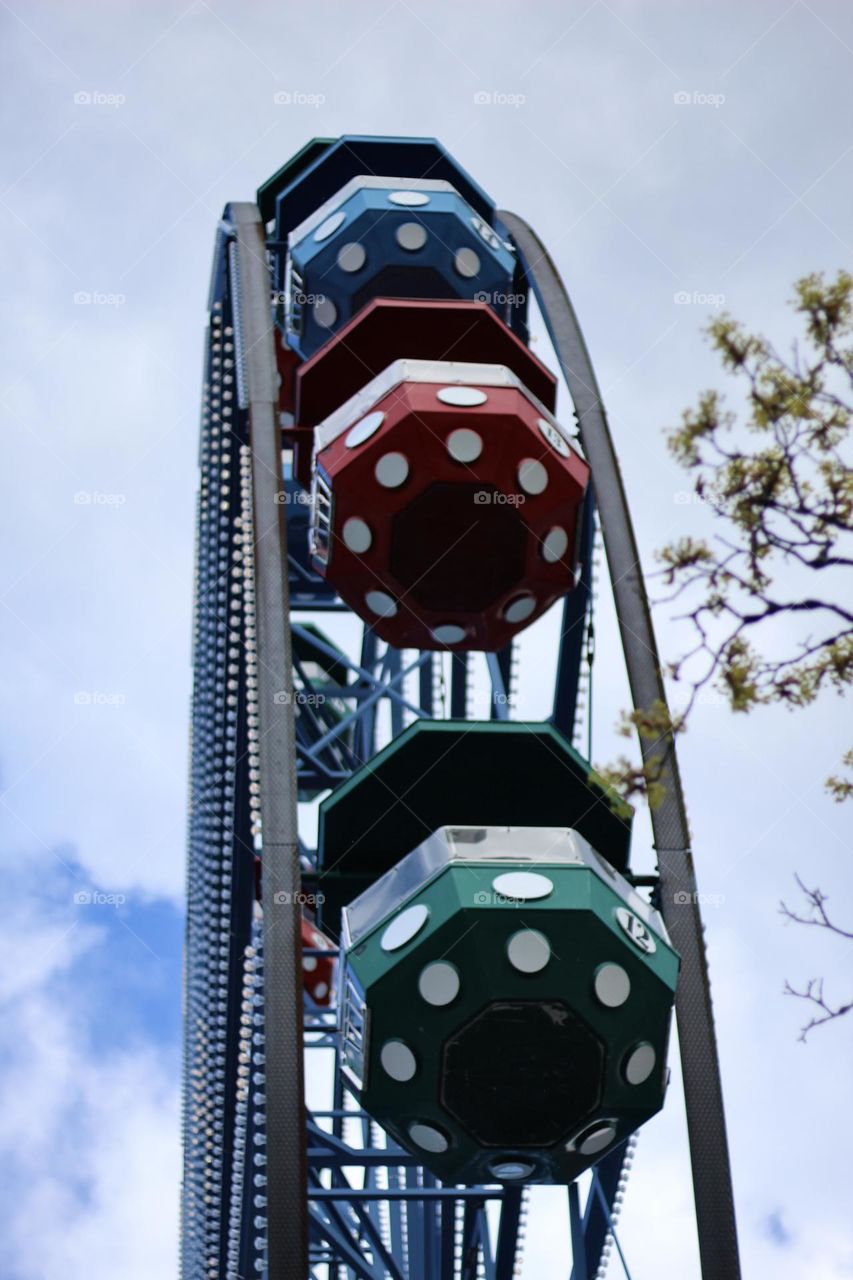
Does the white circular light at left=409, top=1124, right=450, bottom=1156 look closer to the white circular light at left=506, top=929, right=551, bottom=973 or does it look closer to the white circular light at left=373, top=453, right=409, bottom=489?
the white circular light at left=506, top=929, right=551, bottom=973

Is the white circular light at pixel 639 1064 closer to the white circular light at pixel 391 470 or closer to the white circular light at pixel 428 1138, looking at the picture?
the white circular light at pixel 428 1138

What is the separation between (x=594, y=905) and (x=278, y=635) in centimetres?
394

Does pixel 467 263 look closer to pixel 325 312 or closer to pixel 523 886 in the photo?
pixel 325 312

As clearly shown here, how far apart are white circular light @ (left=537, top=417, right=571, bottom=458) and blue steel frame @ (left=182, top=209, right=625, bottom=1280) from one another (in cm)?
102

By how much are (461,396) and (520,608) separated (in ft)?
7.78

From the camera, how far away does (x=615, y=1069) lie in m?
12.5

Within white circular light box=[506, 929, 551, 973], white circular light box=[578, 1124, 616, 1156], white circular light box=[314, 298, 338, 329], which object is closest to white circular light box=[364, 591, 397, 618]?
white circular light box=[314, 298, 338, 329]

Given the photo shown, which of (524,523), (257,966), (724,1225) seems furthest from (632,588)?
(724,1225)

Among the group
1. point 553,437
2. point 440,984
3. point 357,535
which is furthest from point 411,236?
point 440,984

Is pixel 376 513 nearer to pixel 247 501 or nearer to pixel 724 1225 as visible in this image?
pixel 247 501

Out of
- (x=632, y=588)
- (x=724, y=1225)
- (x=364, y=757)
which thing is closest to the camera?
(x=724, y=1225)

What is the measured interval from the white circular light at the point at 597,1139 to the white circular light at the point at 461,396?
661 centimetres

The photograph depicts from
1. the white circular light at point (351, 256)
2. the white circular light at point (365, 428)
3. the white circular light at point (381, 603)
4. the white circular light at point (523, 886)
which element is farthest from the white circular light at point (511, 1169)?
the white circular light at point (351, 256)

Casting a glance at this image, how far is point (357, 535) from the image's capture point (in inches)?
642
